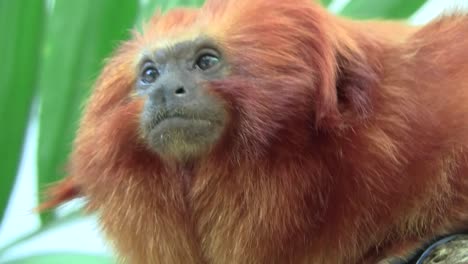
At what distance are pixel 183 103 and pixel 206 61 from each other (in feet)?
0.30

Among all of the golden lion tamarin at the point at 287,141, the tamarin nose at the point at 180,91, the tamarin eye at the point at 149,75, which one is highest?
the tamarin eye at the point at 149,75

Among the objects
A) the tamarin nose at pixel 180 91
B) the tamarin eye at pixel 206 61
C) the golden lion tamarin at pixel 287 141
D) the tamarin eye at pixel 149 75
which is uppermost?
the tamarin eye at pixel 149 75

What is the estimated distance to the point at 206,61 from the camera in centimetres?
155

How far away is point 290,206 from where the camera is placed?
5.04 feet

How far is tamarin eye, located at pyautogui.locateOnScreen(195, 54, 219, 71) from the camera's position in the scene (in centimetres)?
154

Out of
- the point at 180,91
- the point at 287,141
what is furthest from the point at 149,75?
the point at 287,141

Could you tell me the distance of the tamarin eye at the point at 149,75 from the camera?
5.19 feet

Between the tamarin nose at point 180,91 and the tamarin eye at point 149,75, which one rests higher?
the tamarin eye at point 149,75

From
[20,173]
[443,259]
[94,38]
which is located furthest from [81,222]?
[443,259]

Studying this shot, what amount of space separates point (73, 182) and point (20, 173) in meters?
0.45

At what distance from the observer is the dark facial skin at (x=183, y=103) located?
150 cm

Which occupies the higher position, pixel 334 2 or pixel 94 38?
pixel 94 38

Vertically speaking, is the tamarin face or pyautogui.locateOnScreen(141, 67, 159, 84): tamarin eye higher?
pyautogui.locateOnScreen(141, 67, 159, 84): tamarin eye

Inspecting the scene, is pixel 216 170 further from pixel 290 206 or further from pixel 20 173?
pixel 20 173
